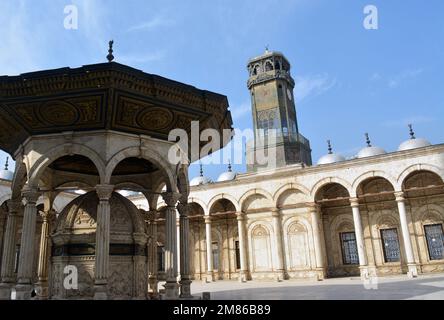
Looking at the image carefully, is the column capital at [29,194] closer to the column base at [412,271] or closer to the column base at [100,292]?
the column base at [100,292]

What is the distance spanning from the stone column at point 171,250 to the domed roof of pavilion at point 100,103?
164 centimetres

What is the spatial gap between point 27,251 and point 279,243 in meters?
18.0

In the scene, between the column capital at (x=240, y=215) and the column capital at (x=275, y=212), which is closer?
the column capital at (x=275, y=212)

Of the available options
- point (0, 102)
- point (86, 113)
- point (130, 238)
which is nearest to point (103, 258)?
point (130, 238)

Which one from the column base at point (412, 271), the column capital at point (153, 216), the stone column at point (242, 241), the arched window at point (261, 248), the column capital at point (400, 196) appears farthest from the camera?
the stone column at point (242, 241)

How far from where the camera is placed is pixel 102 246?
802 centimetres

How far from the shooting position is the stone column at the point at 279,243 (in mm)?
23469

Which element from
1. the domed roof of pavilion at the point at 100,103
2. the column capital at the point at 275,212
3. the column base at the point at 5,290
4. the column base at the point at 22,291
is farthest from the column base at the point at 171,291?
the column capital at the point at 275,212

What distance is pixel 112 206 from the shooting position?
921 cm

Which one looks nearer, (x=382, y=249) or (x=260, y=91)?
(x=382, y=249)

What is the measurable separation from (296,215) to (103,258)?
17.8 m

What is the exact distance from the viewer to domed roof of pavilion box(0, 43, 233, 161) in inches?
310
